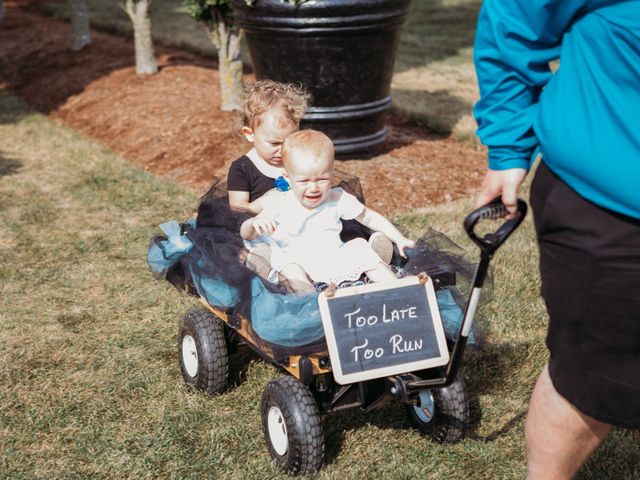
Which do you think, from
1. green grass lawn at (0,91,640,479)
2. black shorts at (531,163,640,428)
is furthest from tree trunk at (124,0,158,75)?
black shorts at (531,163,640,428)

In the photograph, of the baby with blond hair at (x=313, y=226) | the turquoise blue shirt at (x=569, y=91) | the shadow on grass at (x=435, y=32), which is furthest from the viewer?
the shadow on grass at (x=435, y=32)

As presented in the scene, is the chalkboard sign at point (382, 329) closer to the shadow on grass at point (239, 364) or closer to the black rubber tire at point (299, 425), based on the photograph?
the black rubber tire at point (299, 425)

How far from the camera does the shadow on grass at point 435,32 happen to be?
38.1ft

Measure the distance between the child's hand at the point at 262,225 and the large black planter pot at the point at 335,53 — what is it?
104 inches

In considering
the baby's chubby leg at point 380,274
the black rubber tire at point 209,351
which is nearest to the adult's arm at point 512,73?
the baby's chubby leg at point 380,274

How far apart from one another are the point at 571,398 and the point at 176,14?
44.8 ft

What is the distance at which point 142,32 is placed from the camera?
8.65 meters

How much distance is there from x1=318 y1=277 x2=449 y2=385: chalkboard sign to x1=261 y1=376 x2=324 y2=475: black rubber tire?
0.55 ft

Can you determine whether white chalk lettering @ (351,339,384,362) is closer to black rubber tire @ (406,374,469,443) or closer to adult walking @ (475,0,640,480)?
black rubber tire @ (406,374,469,443)

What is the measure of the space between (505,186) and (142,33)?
7167 mm

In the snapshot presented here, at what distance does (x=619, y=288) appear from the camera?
192cm

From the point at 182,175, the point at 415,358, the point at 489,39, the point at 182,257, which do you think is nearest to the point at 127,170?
the point at 182,175

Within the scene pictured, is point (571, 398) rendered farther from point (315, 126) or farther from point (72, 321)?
point (315, 126)

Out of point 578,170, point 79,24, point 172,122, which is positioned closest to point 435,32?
point 79,24
